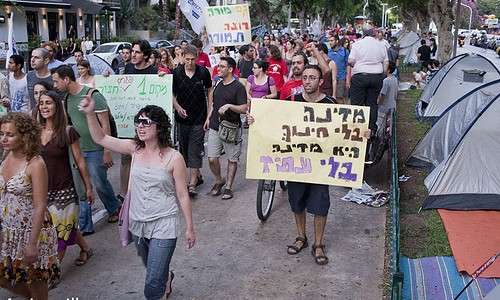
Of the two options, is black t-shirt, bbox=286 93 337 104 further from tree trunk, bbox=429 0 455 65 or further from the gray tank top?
tree trunk, bbox=429 0 455 65

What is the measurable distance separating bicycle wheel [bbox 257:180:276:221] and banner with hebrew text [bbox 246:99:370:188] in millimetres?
780

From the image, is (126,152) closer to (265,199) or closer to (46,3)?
(265,199)

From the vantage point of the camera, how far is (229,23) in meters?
10.8

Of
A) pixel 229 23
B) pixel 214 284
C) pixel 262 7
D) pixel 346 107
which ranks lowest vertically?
pixel 214 284

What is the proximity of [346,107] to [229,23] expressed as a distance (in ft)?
20.0

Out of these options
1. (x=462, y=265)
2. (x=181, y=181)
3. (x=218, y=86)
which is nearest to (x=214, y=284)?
(x=181, y=181)

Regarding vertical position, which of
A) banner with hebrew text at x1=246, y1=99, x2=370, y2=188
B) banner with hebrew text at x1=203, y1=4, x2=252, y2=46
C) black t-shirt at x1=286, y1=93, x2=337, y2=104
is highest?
banner with hebrew text at x1=203, y1=4, x2=252, y2=46

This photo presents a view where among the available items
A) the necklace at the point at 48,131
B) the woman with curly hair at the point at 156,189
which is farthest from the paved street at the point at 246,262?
the necklace at the point at 48,131

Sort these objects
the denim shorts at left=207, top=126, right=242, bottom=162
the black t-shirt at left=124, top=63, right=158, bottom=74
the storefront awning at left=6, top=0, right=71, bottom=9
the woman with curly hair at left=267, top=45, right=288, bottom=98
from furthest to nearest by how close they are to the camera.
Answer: the storefront awning at left=6, top=0, right=71, bottom=9 → the woman with curly hair at left=267, top=45, right=288, bottom=98 → the denim shorts at left=207, top=126, right=242, bottom=162 → the black t-shirt at left=124, top=63, right=158, bottom=74

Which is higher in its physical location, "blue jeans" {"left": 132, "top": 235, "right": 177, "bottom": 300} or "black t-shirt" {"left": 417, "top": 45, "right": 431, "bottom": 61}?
"black t-shirt" {"left": 417, "top": 45, "right": 431, "bottom": 61}

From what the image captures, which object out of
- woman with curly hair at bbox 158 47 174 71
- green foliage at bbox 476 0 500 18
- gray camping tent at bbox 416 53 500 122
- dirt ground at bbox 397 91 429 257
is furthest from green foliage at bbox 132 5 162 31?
green foliage at bbox 476 0 500 18

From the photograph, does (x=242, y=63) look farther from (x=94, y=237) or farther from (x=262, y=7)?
(x=262, y=7)

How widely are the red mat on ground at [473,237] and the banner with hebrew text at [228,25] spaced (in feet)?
18.4

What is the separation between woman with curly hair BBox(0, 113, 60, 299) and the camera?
3.74 m
